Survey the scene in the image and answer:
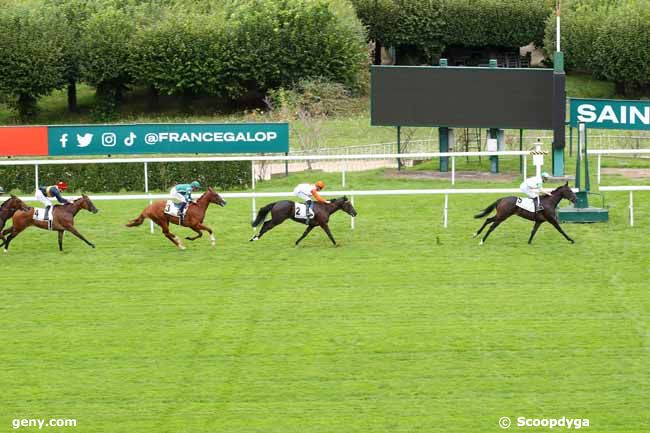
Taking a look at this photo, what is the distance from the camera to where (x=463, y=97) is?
25.2m

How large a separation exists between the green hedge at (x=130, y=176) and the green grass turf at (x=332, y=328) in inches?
136

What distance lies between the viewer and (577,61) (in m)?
42.0

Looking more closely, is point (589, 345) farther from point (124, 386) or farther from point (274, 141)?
point (274, 141)

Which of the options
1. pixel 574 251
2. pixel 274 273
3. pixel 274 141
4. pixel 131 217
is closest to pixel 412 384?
→ pixel 274 273

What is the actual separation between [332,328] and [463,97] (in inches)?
424

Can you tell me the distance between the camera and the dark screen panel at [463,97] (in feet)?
80.8

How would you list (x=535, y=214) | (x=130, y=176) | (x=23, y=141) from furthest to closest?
(x=23, y=141) < (x=130, y=176) < (x=535, y=214)

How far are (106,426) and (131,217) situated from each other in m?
9.94

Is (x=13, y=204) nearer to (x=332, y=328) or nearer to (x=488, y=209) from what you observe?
(x=332, y=328)

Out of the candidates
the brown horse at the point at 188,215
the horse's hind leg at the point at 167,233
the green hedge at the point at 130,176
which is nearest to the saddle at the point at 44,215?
the brown horse at the point at 188,215

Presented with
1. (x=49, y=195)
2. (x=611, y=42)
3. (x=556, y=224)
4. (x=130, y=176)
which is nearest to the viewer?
(x=556, y=224)

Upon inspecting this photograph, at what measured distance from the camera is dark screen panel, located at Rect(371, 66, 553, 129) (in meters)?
24.6

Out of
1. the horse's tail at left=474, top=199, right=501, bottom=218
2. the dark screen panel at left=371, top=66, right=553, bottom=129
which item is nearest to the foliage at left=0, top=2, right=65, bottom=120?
the dark screen panel at left=371, top=66, right=553, bottom=129

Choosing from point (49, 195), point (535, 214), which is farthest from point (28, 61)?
point (535, 214)
